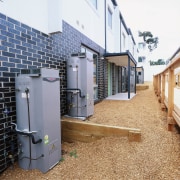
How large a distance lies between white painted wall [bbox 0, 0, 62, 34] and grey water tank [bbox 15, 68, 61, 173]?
1060mm

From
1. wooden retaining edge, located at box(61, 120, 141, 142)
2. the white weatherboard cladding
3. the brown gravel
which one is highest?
the white weatherboard cladding

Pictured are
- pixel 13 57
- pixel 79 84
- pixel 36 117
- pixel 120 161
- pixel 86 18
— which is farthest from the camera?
pixel 86 18

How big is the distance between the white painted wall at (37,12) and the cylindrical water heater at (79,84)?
0.92 m

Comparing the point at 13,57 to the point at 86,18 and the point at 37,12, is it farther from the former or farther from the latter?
the point at 86,18

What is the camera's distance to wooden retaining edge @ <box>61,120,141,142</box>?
2932 millimetres

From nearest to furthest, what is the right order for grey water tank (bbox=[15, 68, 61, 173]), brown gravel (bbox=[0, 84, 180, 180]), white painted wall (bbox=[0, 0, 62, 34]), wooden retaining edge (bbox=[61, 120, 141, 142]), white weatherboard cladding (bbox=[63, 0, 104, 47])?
1. brown gravel (bbox=[0, 84, 180, 180])
2. grey water tank (bbox=[15, 68, 61, 173])
3. white painted wall (bbox=[0, 0, 62, 34])
4. wooden retaining edge (bbox=[61, 120, 141, 142])
5. white weatherboard cladding (bbox=[63, 0, 104, 47])

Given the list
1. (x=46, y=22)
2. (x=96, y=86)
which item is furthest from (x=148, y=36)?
(x=46, y=22)

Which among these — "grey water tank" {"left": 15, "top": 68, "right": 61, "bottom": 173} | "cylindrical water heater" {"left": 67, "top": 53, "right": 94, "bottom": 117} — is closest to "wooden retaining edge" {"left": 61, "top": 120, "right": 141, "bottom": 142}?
"cylindrical water heater" {"left": 67, "top": 53, "right": 94, "bottom": 117}

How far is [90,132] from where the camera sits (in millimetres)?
3270

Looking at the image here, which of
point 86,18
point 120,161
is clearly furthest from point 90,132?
point 86,18

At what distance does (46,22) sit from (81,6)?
2287 millimetres

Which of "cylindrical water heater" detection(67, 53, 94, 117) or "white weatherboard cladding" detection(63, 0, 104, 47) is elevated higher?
"white weatherboard cladding" detection(63, 0, 104, 47)

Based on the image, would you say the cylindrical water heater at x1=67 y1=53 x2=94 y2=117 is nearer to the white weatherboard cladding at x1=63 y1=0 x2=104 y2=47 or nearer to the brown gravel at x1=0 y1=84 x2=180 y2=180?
the brown gravel at x1=0 y1=84 x2=180 y2=180

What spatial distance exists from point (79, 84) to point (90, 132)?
1.32 meters
